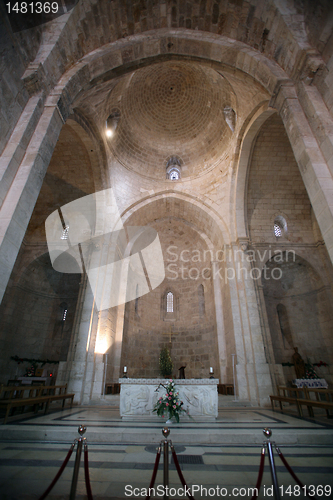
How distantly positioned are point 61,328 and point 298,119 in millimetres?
14287

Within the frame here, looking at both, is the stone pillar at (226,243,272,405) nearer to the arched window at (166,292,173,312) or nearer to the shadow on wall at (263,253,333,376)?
the shadow on wall at (263,253,333,376)

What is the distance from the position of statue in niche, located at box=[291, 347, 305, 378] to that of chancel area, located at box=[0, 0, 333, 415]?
0.78ft

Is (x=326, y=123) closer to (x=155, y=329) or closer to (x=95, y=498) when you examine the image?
(x=95, y=498)

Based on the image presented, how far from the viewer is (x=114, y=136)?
1377 centimetres

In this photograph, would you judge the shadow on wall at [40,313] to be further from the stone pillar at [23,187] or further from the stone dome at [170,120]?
the stone pillar at [23,187]

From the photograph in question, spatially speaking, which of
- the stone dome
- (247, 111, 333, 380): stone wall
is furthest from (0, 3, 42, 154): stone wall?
(247, 111, 333, 380): stone wall

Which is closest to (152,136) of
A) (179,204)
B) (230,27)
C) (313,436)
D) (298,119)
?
(179,204)

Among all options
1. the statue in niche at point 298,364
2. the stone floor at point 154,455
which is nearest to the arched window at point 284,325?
the statue in niche at point 298,364

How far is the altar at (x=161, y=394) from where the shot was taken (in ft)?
21.7

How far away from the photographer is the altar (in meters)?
6.61

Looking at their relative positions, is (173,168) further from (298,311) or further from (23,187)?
(23,187)
